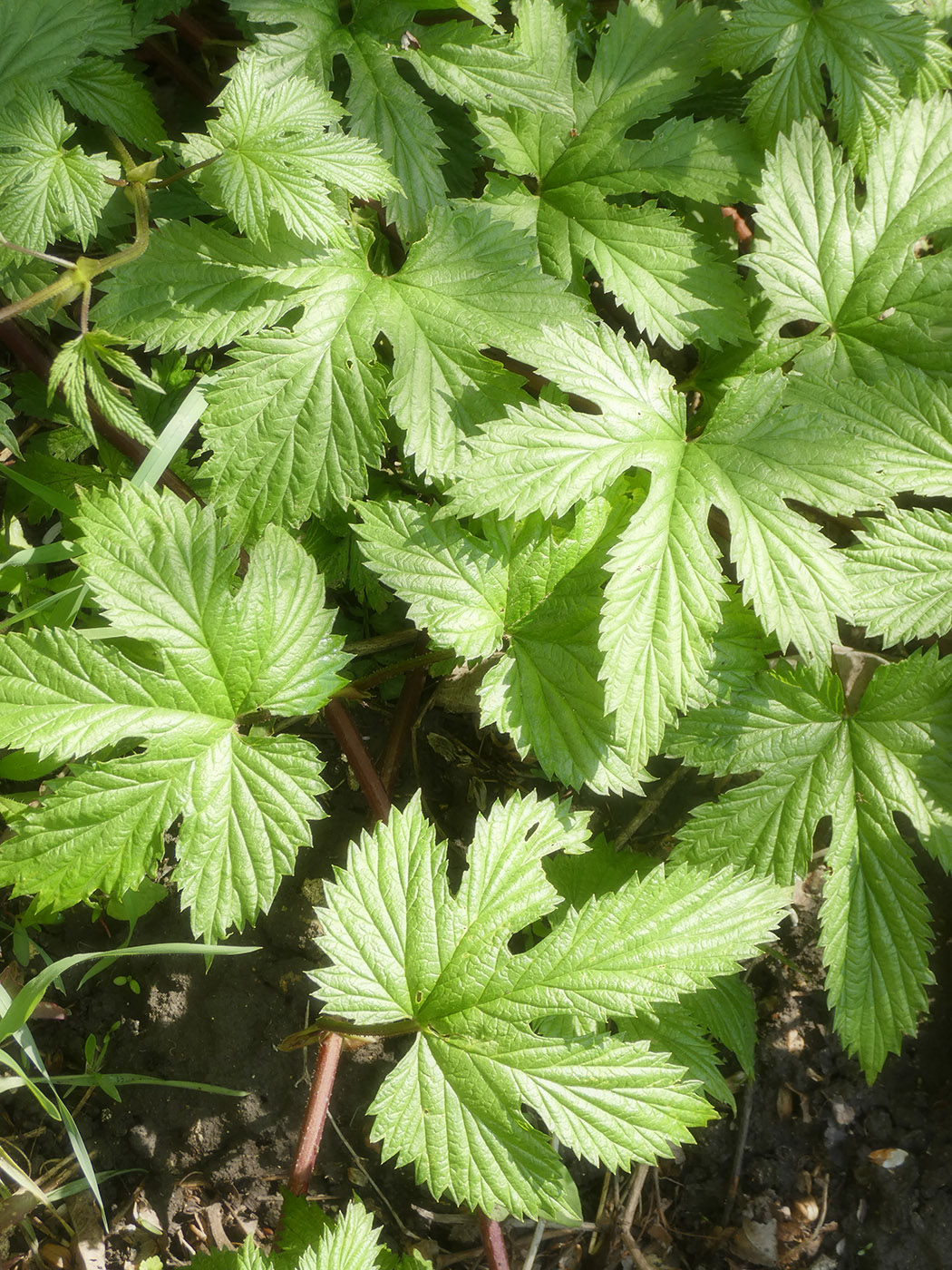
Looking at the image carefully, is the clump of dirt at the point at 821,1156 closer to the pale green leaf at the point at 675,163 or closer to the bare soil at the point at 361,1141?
the bare soil at the point at 361,1141

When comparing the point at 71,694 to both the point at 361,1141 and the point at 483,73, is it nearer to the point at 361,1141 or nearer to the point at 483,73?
the point at 361,1141

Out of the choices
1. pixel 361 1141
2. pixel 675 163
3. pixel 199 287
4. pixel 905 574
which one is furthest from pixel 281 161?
pixel 361 1141

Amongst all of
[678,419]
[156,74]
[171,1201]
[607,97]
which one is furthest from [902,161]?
[171,1201]

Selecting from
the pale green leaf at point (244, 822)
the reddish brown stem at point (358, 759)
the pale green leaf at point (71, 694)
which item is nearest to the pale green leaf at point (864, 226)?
the reddish brown stem at point (358, 759)

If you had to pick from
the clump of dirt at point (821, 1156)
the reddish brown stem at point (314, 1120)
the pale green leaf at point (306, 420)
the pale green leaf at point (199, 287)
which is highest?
the pale green leaf at point (199, 287)

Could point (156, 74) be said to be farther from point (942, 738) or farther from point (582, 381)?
point (942, 738)

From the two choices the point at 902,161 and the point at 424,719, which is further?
the point at 424,719
